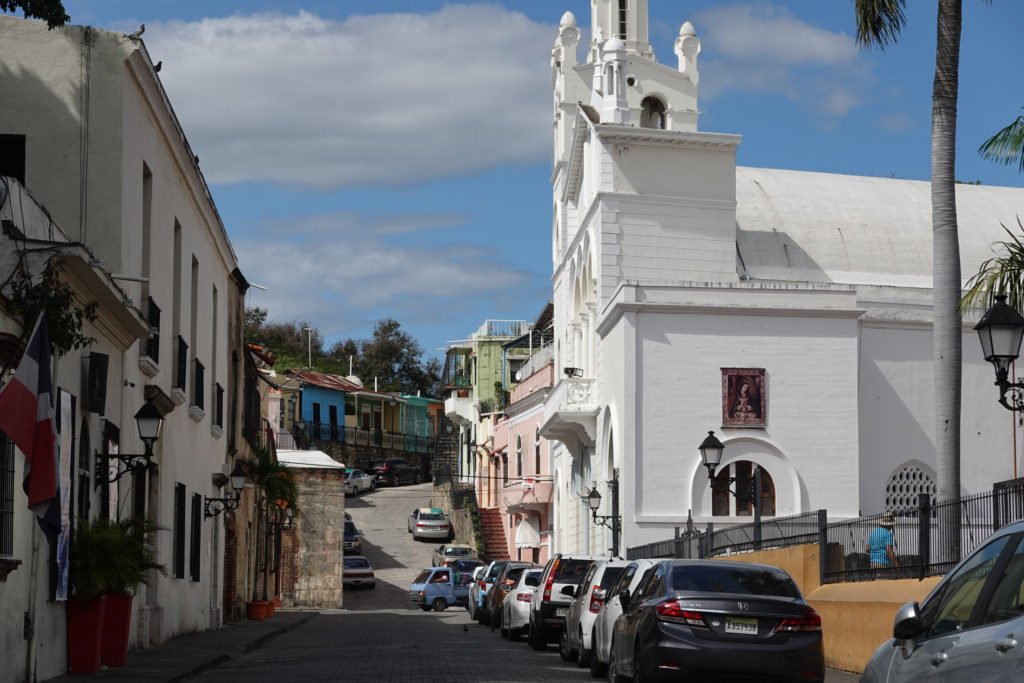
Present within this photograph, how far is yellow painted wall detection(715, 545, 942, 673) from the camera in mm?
16855

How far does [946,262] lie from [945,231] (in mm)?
454

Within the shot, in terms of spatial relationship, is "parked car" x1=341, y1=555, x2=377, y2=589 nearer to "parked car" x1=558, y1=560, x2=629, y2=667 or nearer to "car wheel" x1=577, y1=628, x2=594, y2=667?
"parked car" x1=558, y1=560, x2=629, y2=667

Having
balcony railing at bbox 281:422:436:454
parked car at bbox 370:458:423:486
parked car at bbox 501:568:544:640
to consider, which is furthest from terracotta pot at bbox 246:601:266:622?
balcony railing at bbox 281:422:436:454

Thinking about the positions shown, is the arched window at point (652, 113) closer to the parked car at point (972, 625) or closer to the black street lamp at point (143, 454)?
the black street lamp at point (143, 454)

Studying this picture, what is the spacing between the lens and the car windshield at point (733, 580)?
1425cm

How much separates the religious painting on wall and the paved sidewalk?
569 inches

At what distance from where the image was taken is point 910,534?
17.3 m

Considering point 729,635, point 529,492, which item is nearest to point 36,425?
point 729,635

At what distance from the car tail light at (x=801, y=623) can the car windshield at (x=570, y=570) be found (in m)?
11.1

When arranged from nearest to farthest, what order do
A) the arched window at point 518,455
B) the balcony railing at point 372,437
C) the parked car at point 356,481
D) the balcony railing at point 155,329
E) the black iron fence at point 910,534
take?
the black iron fence at point 910,534
the balcony railing at point 155,329
the arched window at point 518,455
the parked car at point 356,481
the balcony railing at point 372,437

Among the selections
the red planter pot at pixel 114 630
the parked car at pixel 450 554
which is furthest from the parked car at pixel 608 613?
the parked car at pixel 450 554

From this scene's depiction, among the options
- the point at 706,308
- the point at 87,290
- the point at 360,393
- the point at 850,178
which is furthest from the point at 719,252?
the point at 360,393

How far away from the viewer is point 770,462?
4081cm

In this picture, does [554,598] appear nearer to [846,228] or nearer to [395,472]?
[846,228]
